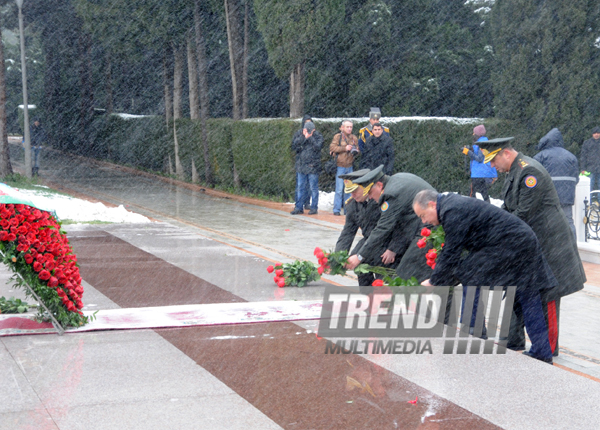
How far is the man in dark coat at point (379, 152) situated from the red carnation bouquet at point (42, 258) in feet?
29.1

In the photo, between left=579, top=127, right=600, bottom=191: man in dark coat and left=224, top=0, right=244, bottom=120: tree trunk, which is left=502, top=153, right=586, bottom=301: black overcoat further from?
left=224, top=0, right=244, bottom=120: tree trunk

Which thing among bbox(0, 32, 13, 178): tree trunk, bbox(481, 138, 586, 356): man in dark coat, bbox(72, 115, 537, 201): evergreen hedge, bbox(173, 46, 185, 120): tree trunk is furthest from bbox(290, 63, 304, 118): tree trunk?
bbox(481, 138, 586, 356): man in dark coat

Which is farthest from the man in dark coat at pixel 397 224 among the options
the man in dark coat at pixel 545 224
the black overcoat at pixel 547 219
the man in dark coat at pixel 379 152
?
the man in dark coat at pixel 379 152

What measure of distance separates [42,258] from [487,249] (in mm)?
3528

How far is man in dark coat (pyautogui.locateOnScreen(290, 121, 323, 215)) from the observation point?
52.4 ft

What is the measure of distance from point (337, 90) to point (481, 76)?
Result: 7.85 metres

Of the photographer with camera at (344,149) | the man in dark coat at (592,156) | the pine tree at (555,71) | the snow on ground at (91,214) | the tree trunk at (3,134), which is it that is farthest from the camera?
the tree trunk at (3,134)

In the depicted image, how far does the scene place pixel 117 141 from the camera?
34.4 metres

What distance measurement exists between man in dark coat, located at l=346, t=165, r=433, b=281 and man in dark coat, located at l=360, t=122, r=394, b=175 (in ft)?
23.9

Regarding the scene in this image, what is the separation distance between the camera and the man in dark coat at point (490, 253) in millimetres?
5750

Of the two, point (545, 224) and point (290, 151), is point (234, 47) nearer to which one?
point (290, 151)

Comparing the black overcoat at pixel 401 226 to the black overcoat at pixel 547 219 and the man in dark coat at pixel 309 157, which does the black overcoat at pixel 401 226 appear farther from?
the man in dark coat at pixel 309 157

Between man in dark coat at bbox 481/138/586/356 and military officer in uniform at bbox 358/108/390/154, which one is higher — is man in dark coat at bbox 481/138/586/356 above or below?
below

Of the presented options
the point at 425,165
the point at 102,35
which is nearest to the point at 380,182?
the point at 425,165
